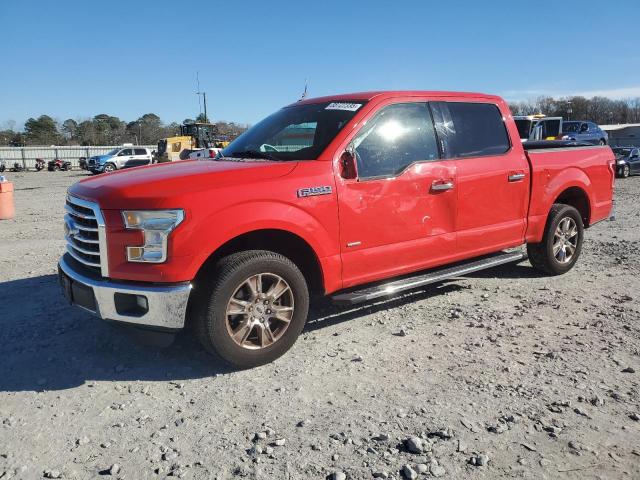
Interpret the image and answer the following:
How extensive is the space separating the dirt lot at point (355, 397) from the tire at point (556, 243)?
2.22 ft

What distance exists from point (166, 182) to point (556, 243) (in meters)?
4.55

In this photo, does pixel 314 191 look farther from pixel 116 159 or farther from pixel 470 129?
pixel 116 159

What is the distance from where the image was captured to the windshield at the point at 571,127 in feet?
96.3

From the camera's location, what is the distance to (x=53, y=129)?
9162cm

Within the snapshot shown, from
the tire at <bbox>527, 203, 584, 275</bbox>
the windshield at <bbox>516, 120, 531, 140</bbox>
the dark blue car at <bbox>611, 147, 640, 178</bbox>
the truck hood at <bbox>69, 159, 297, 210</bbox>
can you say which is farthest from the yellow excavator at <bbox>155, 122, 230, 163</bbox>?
the truck hood at <bbox>69, 159, 297, 210</bbox>

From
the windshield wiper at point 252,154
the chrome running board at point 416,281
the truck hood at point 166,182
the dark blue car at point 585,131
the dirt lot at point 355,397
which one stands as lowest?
the dirt lot at point 355,397

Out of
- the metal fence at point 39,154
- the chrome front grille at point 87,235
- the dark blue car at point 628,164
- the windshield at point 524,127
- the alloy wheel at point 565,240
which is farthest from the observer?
the metal fence at point 39,154

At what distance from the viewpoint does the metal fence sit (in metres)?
50.0

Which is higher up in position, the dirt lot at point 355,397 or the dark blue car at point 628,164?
the dark blue car at point 628,164

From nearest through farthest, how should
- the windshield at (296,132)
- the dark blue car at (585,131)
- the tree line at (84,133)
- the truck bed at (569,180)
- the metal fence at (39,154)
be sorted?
the windshield at (296,132) → the truck bed at (569,180) → the dark blue car at (585,131) → the metal fence at (39,154) → the tree line at (84,133)

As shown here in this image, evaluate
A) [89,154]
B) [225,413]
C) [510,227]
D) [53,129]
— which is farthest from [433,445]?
[53,129]

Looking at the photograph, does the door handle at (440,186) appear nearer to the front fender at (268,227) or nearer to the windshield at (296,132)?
the windshield at (296,132)

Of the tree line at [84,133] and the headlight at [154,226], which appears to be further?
the tree line at [84,133]

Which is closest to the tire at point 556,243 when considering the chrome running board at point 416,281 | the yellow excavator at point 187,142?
the chrome running board at point 416,281
